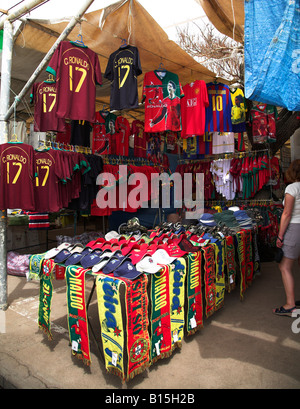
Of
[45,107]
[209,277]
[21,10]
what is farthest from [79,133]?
[209,277]

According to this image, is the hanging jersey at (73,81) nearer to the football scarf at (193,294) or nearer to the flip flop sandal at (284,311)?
the football scarf at (193,294)

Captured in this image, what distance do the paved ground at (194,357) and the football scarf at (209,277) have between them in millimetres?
263

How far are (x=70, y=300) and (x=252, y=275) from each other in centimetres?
311

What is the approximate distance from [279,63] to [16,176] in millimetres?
3200

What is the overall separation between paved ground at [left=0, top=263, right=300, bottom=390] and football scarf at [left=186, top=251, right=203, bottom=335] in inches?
7.9

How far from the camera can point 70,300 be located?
2434 millimetres

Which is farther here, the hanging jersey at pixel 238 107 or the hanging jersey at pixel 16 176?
the hanging jersey at pixel 238 107

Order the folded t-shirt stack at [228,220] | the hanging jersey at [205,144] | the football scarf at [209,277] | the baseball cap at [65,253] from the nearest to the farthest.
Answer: the baseball cap at [65,253] → the football scarf at [209,277] → the folded t-shirt stack at [228,220] → the hanging jersey at [205,144]

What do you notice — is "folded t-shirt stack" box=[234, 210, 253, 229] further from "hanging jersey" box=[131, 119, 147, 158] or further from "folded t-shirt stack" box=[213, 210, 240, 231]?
"hanging jersey" box=[131, 119, 147, 158]

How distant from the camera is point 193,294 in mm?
2814

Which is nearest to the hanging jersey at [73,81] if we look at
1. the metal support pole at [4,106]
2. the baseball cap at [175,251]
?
the metal support pole at [4,106]

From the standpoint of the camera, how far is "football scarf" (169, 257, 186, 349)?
2533 mm

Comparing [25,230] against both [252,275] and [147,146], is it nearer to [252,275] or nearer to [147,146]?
[147,146]

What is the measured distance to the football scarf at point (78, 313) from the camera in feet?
7.64
